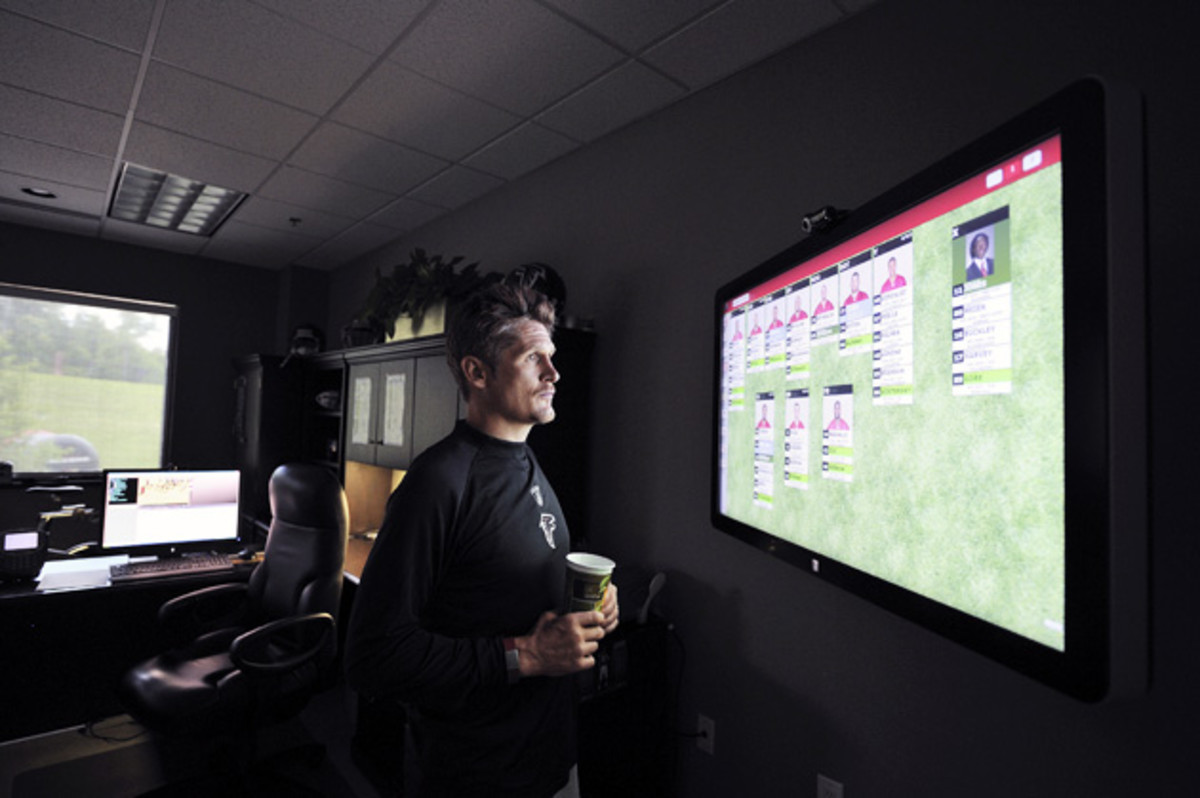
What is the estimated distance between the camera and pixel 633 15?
171 cm

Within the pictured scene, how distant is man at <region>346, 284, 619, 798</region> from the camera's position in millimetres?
1003

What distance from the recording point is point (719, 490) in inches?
61.1

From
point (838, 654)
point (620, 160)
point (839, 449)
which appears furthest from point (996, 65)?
point (838, 654)

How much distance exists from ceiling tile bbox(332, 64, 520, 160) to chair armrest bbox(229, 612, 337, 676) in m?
1.97

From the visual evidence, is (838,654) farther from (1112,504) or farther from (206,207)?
(206,207)

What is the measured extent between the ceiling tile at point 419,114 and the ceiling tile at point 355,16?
0.16 meters

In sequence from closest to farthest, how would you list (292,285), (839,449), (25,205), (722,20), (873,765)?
(839,449) → (873,765) → (722,20) → (25,205) → (292,285)

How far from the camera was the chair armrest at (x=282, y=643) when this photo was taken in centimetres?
194

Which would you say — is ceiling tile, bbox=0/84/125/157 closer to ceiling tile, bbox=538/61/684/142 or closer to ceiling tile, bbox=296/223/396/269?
ceiling tile, bbox=296/223/396/269

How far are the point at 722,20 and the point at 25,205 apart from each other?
4163mm

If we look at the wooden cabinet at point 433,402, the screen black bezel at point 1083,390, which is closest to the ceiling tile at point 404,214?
the wooden cabinet at point 433,402

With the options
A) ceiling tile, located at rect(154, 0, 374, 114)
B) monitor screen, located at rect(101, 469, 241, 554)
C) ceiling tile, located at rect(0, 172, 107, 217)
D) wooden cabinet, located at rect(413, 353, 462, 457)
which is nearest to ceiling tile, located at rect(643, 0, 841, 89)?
ceiling tile, located at rect(154, 0, 374, 114)

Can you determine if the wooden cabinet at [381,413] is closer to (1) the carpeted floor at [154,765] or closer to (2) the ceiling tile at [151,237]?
(1) the carpeted floor at [154,765]

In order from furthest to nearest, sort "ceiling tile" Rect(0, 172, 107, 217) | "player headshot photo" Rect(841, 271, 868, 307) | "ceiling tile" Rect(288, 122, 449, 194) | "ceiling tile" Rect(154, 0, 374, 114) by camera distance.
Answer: "ceiling tile" Rect(0, 172, 107, 217)
"ceiling tile" Rect(288, 122, 449, 194)
"ceiling tile" Rect(154, 0, 374, 114)
"player headshot photo" Rect(841, 271, 868, 307)
